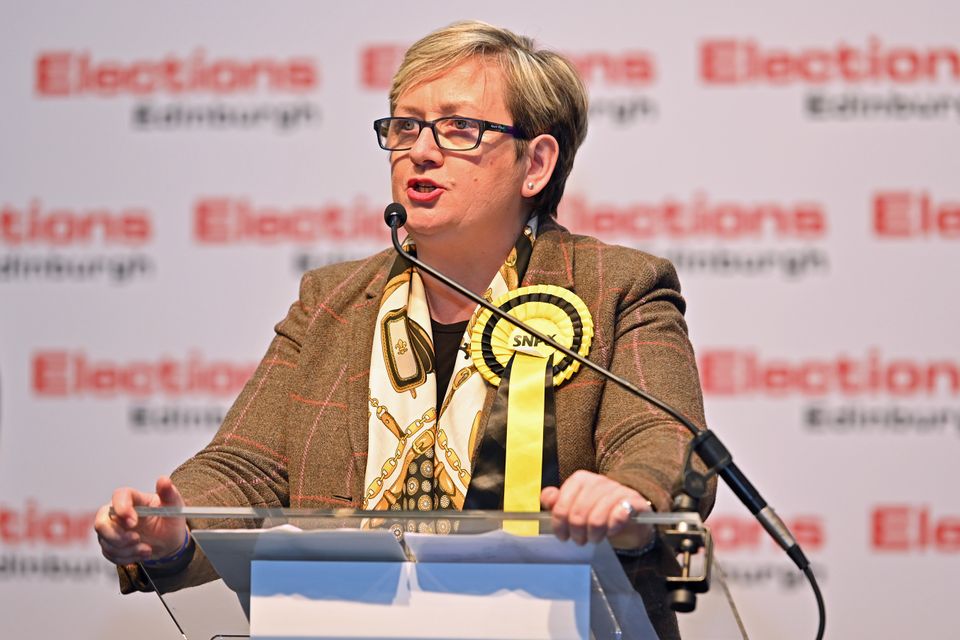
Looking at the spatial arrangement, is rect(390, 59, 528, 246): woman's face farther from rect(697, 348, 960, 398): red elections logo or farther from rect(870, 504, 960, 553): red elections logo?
rect(870, 504, 960, 553): red elections logo

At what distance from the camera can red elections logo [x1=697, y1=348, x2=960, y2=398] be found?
2.97 m

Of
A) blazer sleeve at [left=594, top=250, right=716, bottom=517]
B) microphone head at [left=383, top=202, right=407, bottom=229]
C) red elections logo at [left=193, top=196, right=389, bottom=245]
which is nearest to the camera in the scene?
blazer sleeve at [left=594, top=250, right=716, bottom=517]

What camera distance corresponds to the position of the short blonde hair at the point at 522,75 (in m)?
2.09

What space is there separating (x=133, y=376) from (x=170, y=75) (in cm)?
78

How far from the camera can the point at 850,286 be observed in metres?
3.01

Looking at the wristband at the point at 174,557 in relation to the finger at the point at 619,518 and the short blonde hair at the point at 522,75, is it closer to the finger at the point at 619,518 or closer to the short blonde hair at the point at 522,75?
the finger at the point at 619,518

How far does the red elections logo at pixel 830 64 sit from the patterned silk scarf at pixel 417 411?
1.15 metres

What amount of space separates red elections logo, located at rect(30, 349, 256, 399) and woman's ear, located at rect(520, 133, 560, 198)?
4.26 ft

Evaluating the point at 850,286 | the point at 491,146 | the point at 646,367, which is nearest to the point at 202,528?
the point at 646,367

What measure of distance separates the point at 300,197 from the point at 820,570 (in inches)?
61.5

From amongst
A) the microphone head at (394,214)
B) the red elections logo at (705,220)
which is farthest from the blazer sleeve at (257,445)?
the red elections logo at (705,220)

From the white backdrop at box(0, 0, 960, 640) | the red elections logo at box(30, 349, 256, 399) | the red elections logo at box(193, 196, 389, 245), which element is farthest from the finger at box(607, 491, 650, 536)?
the red elections logo at box(30, 349, 256, 399)

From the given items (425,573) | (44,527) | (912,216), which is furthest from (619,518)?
(44,527)

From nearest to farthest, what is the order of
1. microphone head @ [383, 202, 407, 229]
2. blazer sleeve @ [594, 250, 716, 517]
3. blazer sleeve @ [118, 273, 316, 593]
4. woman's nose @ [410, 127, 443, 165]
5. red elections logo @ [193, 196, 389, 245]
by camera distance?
blazer sleeve @ [594, 250, 716, 517], microphone head @ [383, 202, 407, 229], blazer sleeve @ [118, 273, 316, 593], woman's nose @ [410, 127, 443, 165], red elections logo @ [193, 196, 389, 245]
